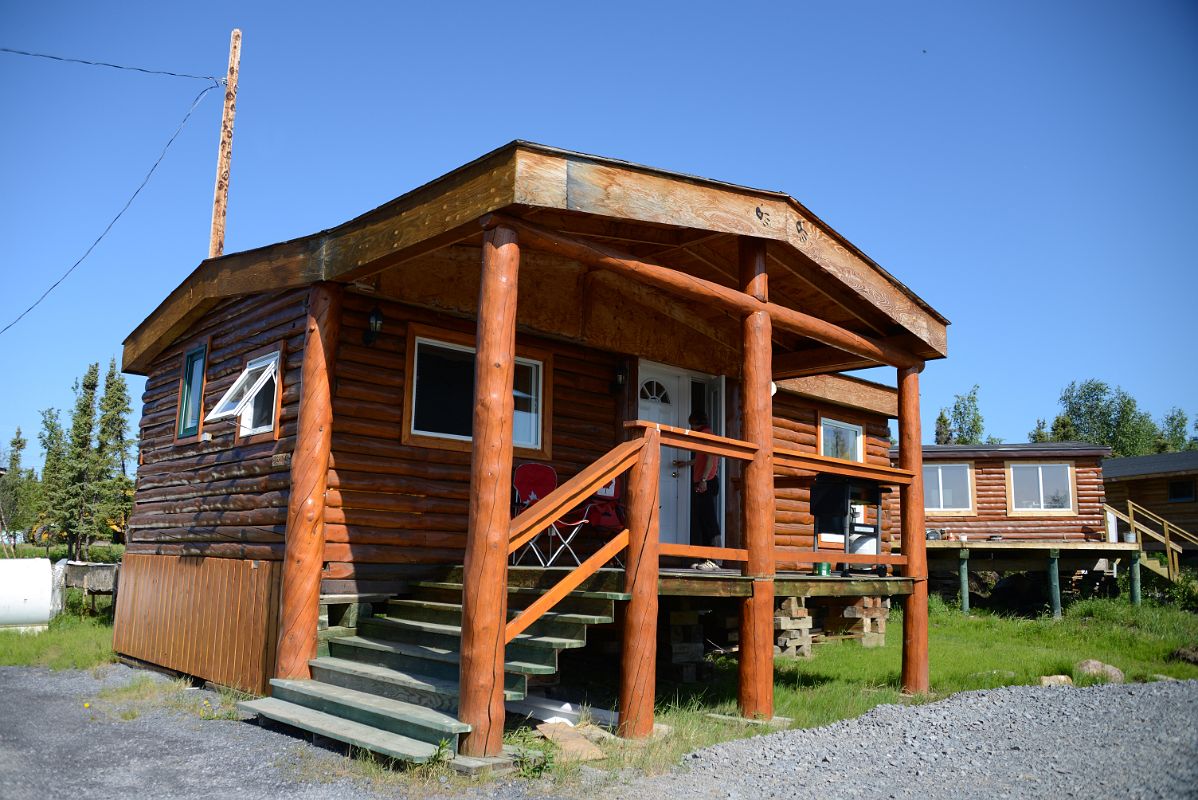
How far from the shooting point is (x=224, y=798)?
448 cm

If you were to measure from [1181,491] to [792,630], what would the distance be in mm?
22739

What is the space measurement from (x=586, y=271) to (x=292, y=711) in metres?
4.66

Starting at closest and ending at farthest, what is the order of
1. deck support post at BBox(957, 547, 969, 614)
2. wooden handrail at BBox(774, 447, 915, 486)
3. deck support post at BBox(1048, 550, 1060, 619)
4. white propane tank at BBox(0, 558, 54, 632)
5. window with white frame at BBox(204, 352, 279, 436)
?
wooden handrail at BBox(774, 447, 915, 486)
window with white frame at BBox(204, 352, 279, 436)
white propane tank at BBox(0, 558, 54, 632)
deck support post at BBox(1048, 550, 1060, 619)
deck support post at BBox(957, 547, 969, 614)

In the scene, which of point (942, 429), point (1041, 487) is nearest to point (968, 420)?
point (942, 429)

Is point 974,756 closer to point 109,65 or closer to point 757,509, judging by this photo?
point 757,509

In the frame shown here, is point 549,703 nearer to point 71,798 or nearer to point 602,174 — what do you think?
point 71,798

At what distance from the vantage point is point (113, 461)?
103 ft

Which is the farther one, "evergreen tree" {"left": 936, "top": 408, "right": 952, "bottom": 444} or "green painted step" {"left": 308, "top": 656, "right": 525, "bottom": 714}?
"evergreen tree" {"left": 936, "top": 408, "right": 952, "bottom": 444}

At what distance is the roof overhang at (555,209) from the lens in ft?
18.7

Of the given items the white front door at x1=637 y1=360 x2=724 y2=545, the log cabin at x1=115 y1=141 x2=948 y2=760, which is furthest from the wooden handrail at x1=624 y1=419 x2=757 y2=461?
the white front door at x1=637 y1=360 x2=724 y2=545

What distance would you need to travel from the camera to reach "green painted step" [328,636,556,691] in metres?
5.43

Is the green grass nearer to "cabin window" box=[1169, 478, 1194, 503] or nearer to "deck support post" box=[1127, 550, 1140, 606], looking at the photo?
"deck support post" box=[1127, 550, 1140, 606]

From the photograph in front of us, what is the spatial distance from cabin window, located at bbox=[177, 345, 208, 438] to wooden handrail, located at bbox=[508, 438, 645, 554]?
525cm

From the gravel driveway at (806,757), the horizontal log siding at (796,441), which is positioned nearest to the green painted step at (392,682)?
the gravel driveway at (806,757)
